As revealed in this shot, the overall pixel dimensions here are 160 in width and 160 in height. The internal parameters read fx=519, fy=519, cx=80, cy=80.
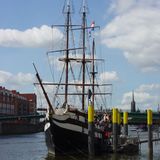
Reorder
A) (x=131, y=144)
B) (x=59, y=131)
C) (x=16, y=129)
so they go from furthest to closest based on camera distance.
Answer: (x=16, y=129), (x=131, y=144), (x=59, y=131)

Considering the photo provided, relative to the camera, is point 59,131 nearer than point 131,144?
Yes

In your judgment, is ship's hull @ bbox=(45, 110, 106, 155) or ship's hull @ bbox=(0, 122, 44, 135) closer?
ship's hull @ bbox=(45, 110, 106, 155)

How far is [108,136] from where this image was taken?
56625 mm

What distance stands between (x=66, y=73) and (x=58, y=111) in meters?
11.0

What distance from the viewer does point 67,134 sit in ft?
169

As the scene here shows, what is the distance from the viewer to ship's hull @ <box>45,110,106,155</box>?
169 feet

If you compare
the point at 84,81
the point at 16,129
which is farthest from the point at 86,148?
the point at 16,129

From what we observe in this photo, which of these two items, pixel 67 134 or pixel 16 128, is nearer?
pixel 67 134

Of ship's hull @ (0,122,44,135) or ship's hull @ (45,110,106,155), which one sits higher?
ship's hull @ (45,110,106,155)

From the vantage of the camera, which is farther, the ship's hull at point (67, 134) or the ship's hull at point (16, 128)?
the ship's hull at point (16, 128)

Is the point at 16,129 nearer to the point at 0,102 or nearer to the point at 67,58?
the point at 0,102

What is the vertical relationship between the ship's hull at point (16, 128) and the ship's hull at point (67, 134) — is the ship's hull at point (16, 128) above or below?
below

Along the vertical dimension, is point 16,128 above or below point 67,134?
below

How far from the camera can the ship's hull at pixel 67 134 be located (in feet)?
169
